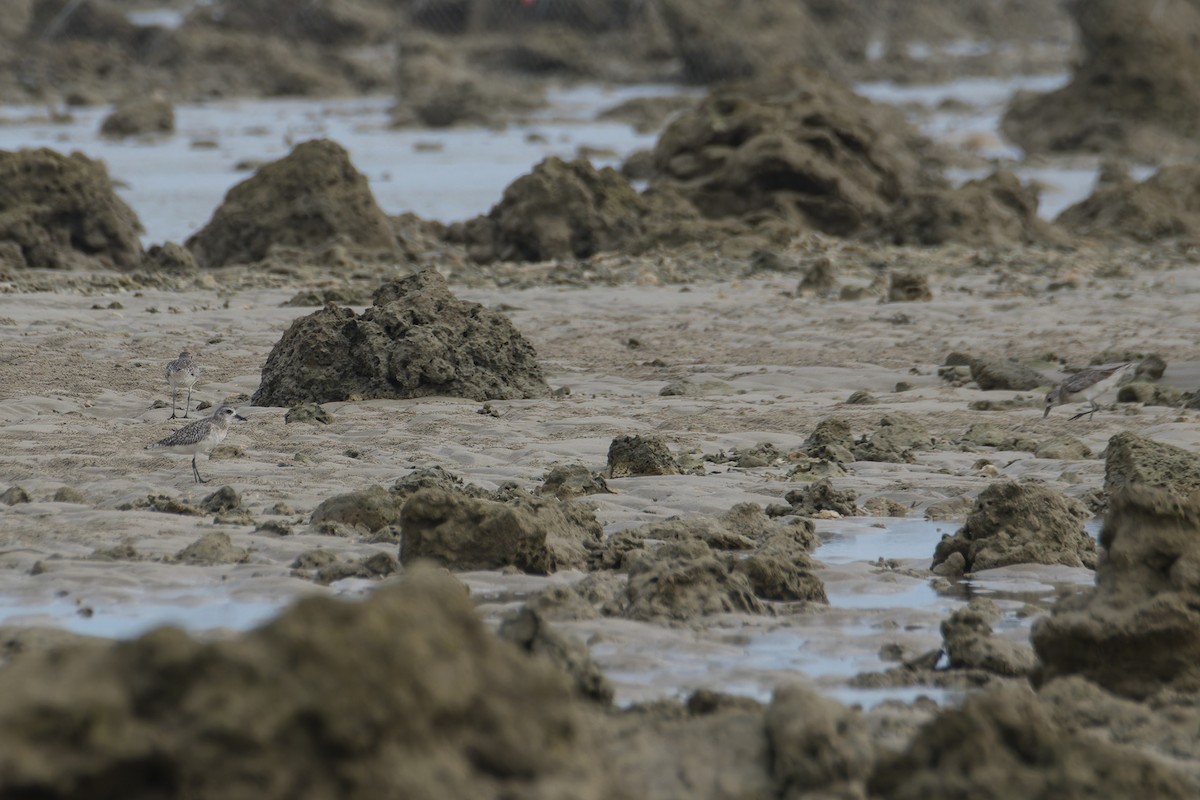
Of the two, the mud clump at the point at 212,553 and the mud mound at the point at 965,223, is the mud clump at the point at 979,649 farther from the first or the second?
the mud mound at the point at 965,223

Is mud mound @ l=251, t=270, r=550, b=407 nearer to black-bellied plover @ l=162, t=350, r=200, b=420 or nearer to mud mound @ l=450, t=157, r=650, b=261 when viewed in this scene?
black-bellied plover @ l=162, t=350, r=200, b=420

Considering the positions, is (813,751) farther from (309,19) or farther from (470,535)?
(309,19)

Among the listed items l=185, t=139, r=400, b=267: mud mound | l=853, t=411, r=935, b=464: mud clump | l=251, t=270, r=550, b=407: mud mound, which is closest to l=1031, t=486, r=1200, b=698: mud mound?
l=853, t=411, r=935, b=464: mud clump

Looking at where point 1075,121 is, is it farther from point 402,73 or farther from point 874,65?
point 874,65

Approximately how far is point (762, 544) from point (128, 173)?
17859 mm

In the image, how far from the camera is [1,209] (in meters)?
13.1

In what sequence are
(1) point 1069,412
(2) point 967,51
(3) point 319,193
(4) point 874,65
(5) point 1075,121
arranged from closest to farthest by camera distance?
(1) point 1069,412 < (3) point 319,193 < (5) point 1075,121 < (4) point 874,65 < (2) point 967,51

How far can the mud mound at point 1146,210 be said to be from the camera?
16.3 meters

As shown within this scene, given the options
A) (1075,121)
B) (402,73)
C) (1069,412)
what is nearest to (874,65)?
(402,73)

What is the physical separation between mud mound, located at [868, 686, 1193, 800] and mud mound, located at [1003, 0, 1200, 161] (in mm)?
24173

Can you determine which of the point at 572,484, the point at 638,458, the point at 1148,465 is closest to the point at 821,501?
the point at 638,458

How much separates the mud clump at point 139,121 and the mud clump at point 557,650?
23782 mm

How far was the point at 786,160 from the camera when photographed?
15656mm

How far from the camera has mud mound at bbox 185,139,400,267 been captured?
14156 mm
